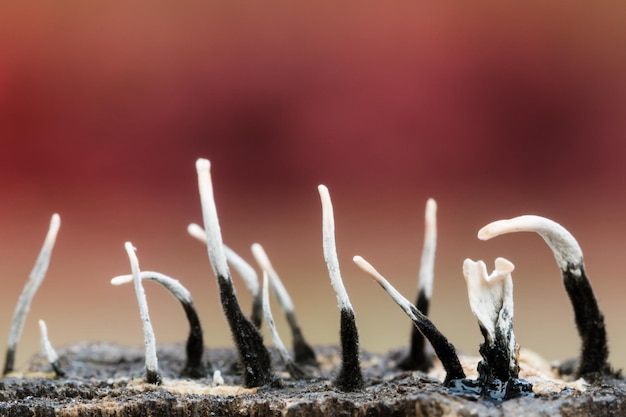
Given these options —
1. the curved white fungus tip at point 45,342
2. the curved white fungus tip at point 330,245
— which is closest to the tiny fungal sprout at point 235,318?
the curved white fungus tip at point 330,245

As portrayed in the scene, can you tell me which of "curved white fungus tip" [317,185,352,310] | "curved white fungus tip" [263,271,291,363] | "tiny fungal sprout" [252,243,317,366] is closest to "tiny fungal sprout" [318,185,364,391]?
"curved white fungus tip" [317,185,352,310]

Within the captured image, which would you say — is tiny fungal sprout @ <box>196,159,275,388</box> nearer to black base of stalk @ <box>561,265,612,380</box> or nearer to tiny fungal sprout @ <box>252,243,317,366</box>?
tiny fungal sprout @ <box>252,243,317,366</box>

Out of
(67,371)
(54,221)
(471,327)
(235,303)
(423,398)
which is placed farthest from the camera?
(471,327)

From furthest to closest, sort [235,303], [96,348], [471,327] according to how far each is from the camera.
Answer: [471,327] < [96,348] < [235,303]

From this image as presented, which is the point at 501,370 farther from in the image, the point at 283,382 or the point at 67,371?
the point at 67,371

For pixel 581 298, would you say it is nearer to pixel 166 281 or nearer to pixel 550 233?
pixel 550 233

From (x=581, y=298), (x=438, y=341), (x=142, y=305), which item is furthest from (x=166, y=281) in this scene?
(x=581, y=298)

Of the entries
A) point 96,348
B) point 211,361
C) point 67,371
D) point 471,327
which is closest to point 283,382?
point 211,361
